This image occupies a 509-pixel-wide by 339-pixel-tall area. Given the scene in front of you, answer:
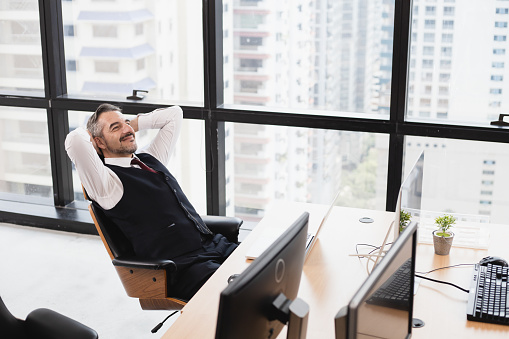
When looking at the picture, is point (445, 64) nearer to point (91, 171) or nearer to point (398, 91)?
point (398, 91)

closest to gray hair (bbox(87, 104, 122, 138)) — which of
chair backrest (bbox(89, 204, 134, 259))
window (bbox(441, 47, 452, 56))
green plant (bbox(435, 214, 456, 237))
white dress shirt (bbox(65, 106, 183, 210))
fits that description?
white dress shirt (bbox(65, 106, 183, 210))

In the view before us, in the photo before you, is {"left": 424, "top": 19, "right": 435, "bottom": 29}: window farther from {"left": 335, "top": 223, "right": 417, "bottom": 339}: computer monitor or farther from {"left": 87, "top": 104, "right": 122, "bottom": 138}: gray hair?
{"left": 335, "top": 223, "right": 417, "bottom": 339}: computer monitor

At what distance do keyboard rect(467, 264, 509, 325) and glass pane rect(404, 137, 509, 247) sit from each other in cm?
128

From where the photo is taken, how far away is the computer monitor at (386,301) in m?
1.55

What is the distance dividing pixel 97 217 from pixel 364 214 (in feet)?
4.30

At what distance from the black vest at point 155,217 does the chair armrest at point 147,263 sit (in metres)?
0.17

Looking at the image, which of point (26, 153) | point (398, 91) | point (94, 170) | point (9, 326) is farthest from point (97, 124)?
point (26, 153)

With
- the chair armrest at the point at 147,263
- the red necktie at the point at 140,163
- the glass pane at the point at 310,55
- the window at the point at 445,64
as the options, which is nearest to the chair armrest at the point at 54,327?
the chair armrest at the point at 147,263

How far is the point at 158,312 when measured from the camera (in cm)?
370

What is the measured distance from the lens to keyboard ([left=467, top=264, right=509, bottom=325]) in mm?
2284

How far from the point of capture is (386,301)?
1.80m

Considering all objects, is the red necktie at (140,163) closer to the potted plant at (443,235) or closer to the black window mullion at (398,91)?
the potted plant at (443,235)

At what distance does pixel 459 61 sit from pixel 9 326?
283 cm

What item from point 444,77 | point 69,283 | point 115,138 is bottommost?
point 69,283
